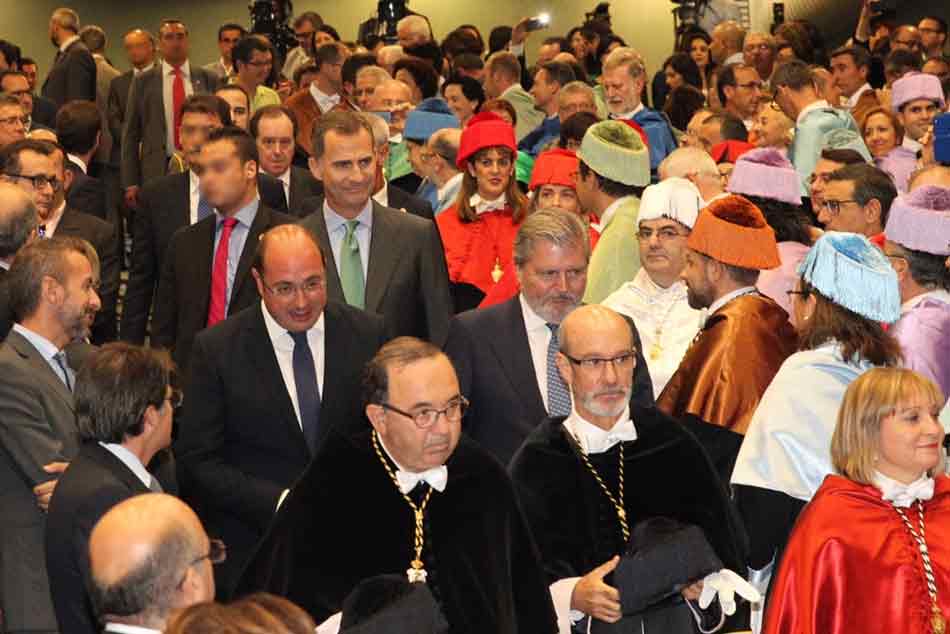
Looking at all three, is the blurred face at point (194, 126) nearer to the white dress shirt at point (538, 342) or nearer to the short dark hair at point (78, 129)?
the short dark hair at point (78, 129)

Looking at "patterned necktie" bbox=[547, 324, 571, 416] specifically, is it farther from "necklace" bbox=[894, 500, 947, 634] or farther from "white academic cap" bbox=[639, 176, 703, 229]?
"necklace" bbox=[894, 500, 947, 634]

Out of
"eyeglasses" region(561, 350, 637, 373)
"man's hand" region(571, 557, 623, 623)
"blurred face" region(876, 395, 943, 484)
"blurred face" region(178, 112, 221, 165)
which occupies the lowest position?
"man's hand" region(571, 557, 623, 623)

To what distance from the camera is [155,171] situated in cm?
1211

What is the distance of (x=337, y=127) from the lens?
7.17 metres

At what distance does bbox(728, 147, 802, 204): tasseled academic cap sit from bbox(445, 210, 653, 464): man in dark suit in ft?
4.38

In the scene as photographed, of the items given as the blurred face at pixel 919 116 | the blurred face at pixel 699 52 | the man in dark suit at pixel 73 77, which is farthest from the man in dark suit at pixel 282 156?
the blurred face at pixel 699 52

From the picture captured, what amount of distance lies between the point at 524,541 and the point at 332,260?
2452mm

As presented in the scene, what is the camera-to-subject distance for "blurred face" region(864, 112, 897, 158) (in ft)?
33.2

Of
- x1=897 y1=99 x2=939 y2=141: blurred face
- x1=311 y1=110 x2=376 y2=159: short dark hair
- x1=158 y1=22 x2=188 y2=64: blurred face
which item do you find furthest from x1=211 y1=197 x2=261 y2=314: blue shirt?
x1=158 y1=22 x2=188 y2=64: blurred face

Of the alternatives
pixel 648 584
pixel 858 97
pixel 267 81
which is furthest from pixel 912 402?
pixel 267 81

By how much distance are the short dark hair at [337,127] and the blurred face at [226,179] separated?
1.08ft

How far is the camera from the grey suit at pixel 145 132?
39.9ft

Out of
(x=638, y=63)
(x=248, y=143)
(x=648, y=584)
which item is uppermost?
(x=638, y=63)

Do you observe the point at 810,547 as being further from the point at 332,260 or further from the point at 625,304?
the point at 332,260
